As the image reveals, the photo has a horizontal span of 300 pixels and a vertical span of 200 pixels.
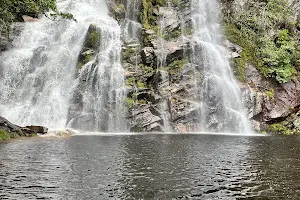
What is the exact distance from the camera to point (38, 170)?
37.0ft

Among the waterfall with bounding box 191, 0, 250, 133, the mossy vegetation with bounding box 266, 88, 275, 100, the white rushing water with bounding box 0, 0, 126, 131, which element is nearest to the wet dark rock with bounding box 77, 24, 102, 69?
the white rushing water with bounding box 0, 0, 126, 131

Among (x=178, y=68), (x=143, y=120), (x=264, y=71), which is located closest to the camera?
(x=143, y=120)

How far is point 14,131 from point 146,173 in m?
13.5

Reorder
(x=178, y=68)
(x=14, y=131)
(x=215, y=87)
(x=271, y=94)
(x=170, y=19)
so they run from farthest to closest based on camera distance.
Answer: (x=170, y=19) → (x=271, y=94) → (x=178, y=68) → (x=215, y=87) → (x=14, y=131)

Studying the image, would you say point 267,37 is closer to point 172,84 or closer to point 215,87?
point 215,87

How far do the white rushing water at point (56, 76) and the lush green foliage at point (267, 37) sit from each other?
12.9 metres

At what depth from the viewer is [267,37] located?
121ft

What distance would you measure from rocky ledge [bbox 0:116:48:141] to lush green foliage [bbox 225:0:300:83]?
19.9m

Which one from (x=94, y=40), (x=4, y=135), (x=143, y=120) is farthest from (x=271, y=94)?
(x=4, y=135)

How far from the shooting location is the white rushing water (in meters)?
28.5

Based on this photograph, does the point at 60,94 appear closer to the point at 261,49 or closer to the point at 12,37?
the point at 12,37

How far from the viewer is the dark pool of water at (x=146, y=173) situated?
8.85 m

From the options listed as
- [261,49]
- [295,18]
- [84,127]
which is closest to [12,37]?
[84,127]

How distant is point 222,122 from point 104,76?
1120 cm
